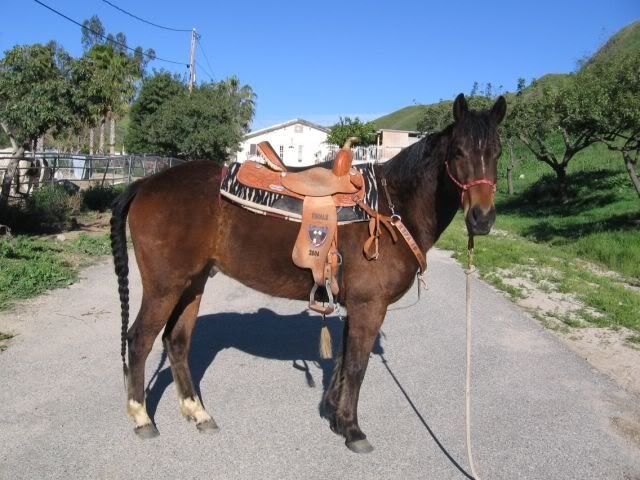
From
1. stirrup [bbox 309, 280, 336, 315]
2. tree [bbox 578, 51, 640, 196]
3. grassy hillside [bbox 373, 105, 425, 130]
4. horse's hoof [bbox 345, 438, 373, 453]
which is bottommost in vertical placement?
horse's hoof [bbox 345, 438, 373, 453]

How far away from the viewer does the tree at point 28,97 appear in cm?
1036

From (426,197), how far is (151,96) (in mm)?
43921

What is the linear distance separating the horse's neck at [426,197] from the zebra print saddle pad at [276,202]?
18 cm

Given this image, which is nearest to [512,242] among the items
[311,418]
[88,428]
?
[311,418]

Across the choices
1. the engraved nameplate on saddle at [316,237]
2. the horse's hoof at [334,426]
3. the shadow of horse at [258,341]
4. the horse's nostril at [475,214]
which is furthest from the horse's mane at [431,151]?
the shadow of horse at [258,341]

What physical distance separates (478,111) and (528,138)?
2282 cm

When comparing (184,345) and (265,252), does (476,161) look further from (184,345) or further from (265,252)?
(184,345)

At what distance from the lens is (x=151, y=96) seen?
42.6 m

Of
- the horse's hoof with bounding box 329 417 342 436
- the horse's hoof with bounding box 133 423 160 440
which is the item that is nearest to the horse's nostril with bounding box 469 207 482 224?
the horse's hoof with bounding box 329 417 342 436

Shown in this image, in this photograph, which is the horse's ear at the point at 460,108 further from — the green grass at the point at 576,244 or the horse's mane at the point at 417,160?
the green grass at the point at 576,244

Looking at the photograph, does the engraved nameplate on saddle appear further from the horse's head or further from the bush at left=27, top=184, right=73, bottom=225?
the bush at left=27, top=184, right=73, bottom=225

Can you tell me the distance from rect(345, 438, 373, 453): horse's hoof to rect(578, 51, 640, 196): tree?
41.0ft

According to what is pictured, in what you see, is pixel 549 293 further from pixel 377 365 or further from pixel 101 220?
pixel 101 220

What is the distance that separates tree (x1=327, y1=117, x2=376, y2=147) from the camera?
2194 inches
